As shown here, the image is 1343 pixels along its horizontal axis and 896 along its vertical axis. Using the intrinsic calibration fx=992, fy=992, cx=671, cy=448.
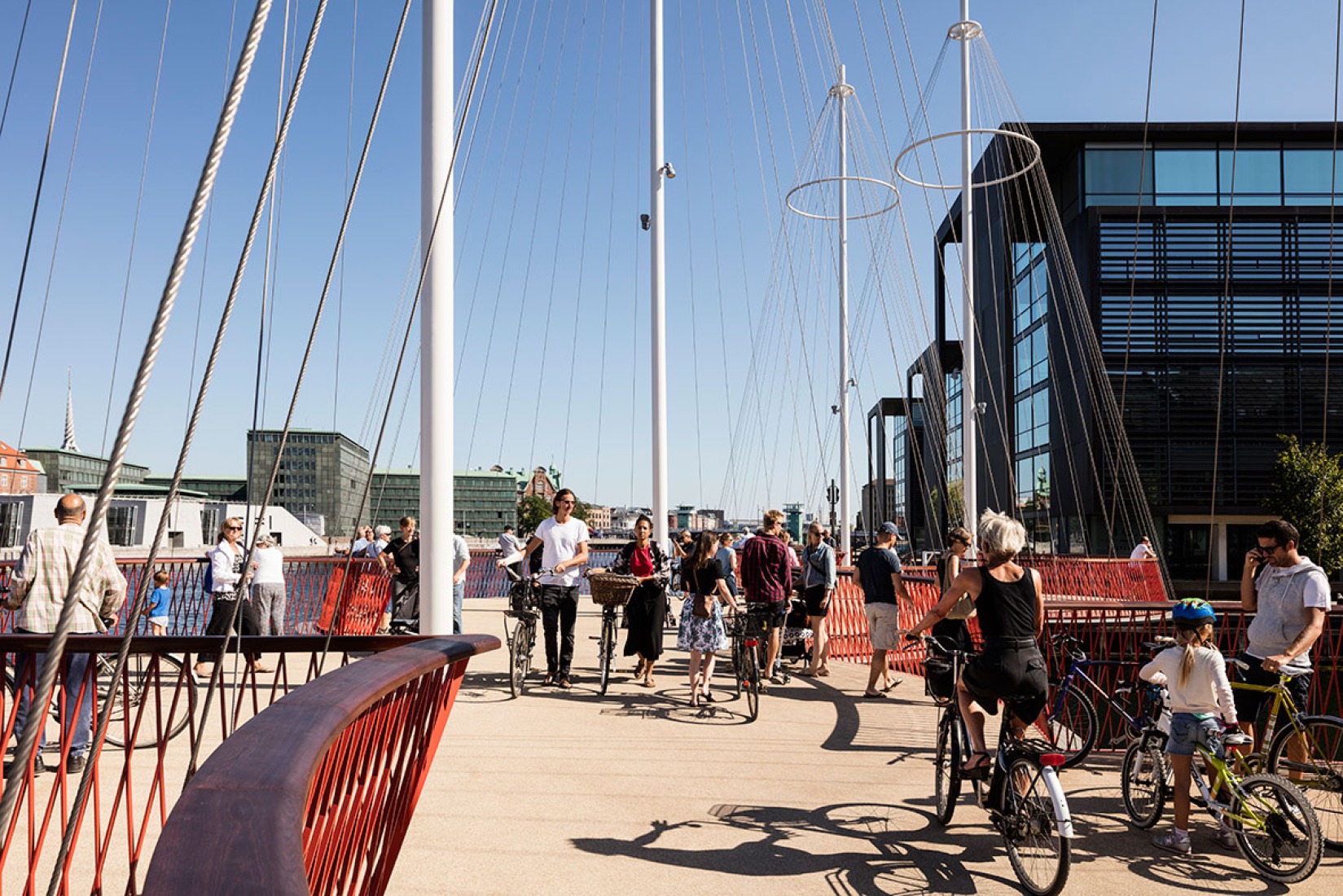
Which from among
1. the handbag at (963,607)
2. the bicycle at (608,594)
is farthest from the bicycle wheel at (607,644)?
the handbag at (963,607)

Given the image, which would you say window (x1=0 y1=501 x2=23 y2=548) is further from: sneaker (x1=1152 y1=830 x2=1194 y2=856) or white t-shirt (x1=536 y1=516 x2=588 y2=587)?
sneaker (x1=1152 y1=830 x2=1194 y2=856)

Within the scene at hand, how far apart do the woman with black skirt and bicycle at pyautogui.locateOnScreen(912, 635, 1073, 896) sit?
4.96 meters

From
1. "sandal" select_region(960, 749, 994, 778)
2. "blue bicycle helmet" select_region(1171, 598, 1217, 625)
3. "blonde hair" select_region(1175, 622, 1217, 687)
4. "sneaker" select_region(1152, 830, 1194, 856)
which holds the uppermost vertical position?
"blue bicycle helmet" select_region(1171, 598, 1217, 625)

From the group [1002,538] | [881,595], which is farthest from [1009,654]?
[881,595]

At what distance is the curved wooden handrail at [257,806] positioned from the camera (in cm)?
128

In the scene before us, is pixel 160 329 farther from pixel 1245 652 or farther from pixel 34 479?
pixel 34 479

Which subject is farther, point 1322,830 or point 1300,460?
point 1300,460

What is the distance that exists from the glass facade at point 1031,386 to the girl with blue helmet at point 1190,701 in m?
33.7

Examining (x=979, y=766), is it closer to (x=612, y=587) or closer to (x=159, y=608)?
(x=612, y=587)

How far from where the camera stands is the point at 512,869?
4.89 meters

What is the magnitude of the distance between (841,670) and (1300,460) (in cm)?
2570

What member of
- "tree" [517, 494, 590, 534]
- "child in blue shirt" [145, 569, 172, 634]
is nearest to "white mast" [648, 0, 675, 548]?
"child in blue shirt" [145, 569, 172, 634]

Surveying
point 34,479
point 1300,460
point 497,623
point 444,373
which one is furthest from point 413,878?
point 34,479

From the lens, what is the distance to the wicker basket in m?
10.1
